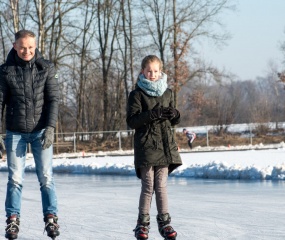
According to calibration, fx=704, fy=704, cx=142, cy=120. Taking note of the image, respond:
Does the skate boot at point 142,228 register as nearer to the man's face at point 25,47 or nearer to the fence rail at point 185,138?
the man's face at point 25,47

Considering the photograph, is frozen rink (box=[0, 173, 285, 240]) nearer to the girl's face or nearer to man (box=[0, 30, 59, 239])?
man (box=[0, 30, 59, 239])

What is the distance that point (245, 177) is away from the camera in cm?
1502

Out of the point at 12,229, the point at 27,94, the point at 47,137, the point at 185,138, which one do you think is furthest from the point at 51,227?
the point at 185,138

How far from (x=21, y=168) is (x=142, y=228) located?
1156mm

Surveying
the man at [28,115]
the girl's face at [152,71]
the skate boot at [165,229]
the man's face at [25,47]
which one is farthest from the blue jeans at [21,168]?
the girl's face at [152,71]

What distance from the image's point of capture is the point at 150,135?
5898 millimetres

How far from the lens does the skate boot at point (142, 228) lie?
5.71 m

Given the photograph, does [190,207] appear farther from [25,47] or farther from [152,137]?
[25,47]

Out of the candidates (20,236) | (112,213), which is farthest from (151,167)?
(112,213)

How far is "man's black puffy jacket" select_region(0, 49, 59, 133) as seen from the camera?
19.1 ft

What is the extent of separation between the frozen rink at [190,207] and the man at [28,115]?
0.53 meters

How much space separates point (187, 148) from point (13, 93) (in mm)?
32355

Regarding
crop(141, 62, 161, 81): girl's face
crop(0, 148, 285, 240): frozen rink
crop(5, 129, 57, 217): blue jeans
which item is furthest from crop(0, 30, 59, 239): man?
crop(141, 62, 161, 81): girl's face

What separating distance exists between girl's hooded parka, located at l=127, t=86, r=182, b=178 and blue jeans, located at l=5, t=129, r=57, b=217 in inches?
29.8
